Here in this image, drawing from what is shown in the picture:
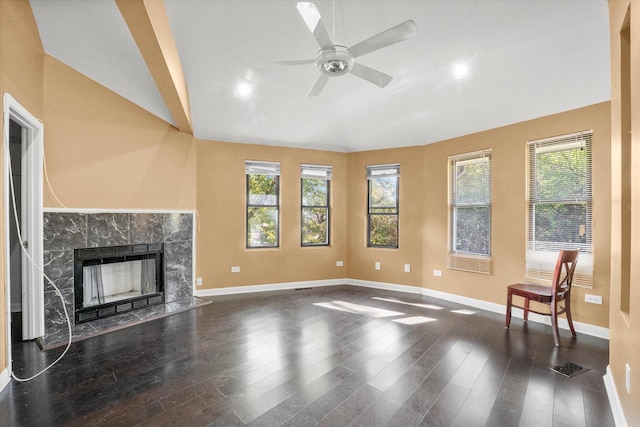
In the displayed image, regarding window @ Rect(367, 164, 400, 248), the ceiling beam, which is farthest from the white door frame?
window @ Rect(367, 164, 400, 248)

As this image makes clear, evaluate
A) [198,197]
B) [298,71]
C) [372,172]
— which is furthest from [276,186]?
[298,71]

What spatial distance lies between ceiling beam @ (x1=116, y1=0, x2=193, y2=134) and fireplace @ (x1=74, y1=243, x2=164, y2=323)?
1910 mm

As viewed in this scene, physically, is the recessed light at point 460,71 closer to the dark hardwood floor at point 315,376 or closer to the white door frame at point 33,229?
the dark hardwood floor at point 315,376

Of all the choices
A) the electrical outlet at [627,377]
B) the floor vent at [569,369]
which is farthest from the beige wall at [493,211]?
the electrical outlet at [627,377]

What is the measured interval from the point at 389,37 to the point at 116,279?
4.14 m

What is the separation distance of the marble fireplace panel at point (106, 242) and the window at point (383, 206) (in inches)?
120

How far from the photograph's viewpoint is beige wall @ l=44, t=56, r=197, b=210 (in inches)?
125

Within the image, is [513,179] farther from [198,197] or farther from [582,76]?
[198,197]

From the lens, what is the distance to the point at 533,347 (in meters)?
2.97

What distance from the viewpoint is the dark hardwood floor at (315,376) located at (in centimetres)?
193

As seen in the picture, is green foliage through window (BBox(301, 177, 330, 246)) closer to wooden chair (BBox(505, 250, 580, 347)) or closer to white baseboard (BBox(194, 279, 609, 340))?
white baseboard (BBox(194, 279, 609, 340))

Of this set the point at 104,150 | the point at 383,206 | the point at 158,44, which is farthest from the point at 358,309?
the point at 104,150

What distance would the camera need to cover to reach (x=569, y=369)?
254 centimetres

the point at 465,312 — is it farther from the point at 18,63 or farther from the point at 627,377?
the point at 18,63
